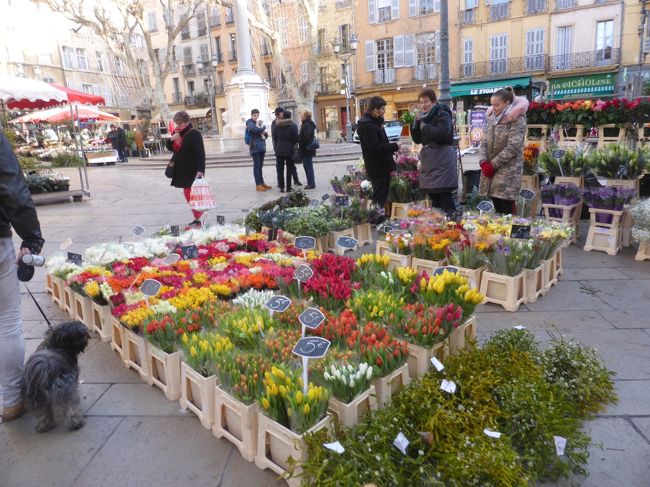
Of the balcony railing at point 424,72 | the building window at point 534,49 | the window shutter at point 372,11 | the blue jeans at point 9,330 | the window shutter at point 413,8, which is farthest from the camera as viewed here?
the window shutter at point 372,11

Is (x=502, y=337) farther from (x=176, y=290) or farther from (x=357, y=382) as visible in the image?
(x=176, y=290)

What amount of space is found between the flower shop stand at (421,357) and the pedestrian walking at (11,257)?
2.15 metres

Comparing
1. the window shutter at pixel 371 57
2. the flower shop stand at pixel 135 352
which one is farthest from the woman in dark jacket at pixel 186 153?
the window shutter at pixel 371 57

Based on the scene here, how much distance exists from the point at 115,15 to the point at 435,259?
3957cm

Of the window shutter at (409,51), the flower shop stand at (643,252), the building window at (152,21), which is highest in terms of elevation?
the building window at (152,21)

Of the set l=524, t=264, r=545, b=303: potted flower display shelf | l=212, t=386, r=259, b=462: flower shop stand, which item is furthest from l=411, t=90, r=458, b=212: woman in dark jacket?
l=212, t=386, r=259, b=462: flower shop stand

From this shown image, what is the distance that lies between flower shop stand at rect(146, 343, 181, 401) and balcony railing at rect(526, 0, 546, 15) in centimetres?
3109

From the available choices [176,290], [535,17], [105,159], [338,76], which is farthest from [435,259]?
[338,76]

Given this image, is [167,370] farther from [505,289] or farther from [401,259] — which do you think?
[505,289]

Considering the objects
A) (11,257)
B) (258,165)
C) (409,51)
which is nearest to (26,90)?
(258,165)

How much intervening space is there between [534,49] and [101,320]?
30.4 metres

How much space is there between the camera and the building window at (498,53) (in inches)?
1141

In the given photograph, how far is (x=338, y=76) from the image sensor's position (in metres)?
37.4

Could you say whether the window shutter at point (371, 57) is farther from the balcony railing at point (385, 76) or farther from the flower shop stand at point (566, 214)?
the flower shop stand at point (566, 214)
